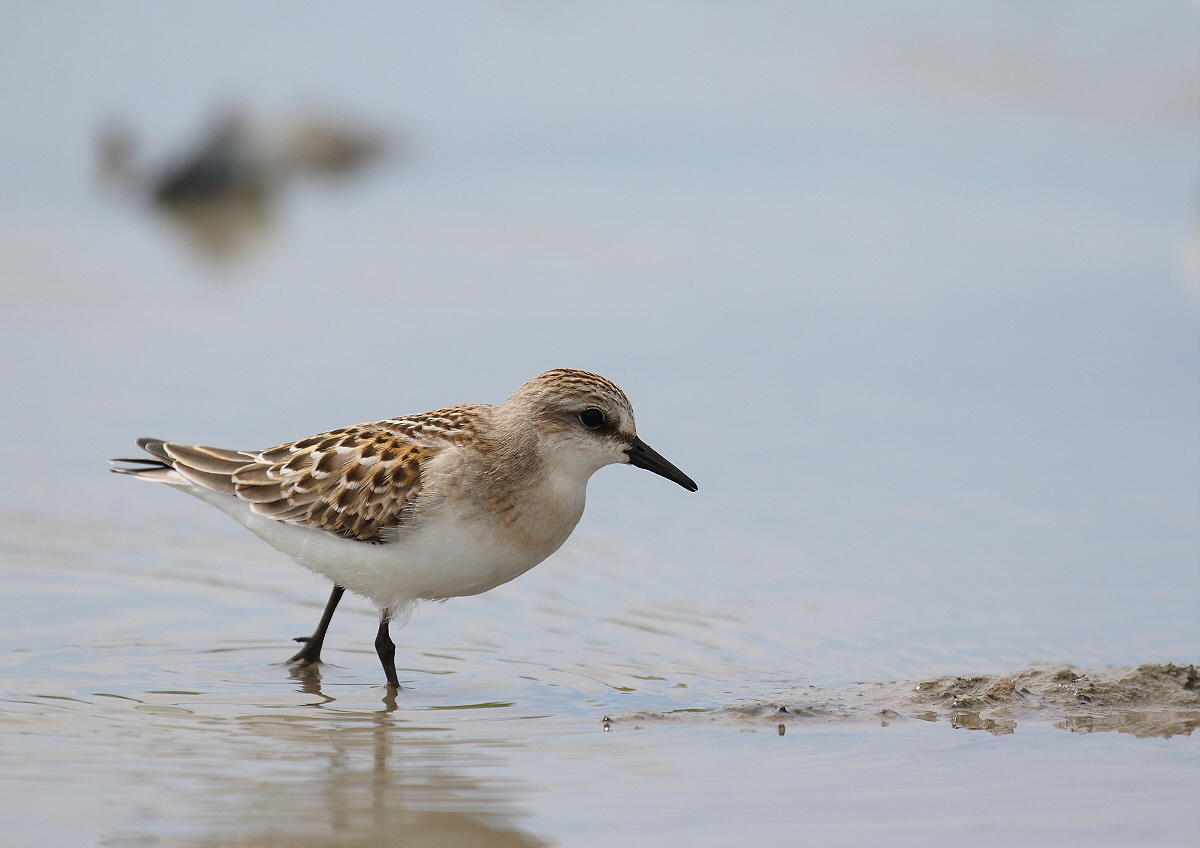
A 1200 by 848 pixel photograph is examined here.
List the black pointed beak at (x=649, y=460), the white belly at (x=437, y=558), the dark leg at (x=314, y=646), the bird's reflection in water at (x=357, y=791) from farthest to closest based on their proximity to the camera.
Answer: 1. the dark leg at (x=314, y=646)
2. the black pointed beak at (x=649, y=460)
3. the white belly at (x=437, y=558)
4. the bird's reflection in water at (x=357, y=791)

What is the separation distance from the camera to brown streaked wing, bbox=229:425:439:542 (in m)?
8.30

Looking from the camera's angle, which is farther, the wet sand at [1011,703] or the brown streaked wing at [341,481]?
the brown streaked wing at [341,481]

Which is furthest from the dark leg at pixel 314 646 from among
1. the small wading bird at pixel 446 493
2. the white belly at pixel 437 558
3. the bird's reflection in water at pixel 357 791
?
the bird's reflection in water at pixel 357 791

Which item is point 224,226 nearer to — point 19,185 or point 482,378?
point 19,185

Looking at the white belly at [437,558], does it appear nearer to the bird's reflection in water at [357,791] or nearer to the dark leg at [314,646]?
the dark leg at [314,646]

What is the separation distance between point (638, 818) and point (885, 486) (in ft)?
16.8

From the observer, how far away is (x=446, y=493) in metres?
8.14

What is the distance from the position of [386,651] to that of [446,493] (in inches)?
34.8

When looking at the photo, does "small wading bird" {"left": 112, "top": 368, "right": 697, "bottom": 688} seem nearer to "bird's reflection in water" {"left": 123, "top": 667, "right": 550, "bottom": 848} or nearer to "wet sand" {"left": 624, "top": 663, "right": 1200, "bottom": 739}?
"bird's reflection in water" {"left": 123, "top": 667, "right": 550, "bottom": 848}

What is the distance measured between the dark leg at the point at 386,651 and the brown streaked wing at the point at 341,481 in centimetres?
45

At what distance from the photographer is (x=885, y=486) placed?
11125 millimetres

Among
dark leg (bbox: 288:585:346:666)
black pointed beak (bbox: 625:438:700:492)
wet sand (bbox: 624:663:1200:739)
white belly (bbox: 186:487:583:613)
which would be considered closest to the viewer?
wet sand (bbox: 624:663:1200:739)

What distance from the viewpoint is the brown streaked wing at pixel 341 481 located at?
830cm

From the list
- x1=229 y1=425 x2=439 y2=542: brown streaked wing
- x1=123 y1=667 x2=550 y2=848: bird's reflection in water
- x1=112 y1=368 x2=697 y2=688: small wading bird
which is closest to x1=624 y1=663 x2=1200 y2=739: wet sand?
x1=123 y1=667 x2=550 y2=848: bird's reflection in water
